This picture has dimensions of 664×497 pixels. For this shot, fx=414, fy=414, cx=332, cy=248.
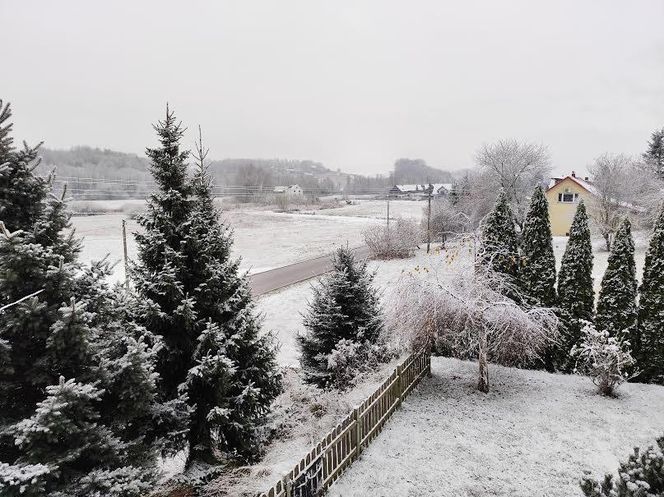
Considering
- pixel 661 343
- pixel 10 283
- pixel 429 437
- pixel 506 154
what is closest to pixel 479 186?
pixel 506 154

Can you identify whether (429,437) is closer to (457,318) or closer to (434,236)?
(457,318)

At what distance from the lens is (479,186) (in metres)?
41.0

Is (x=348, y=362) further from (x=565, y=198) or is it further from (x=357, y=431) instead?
(x=565, y=198)

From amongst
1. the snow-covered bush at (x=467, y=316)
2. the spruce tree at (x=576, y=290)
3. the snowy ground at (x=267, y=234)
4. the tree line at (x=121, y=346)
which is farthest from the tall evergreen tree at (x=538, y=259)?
the snowy ground at (x=267, y=234)

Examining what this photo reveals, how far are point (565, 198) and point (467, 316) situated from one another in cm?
3773

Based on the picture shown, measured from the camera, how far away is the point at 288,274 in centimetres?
3209

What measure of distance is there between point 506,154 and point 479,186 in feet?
14.8

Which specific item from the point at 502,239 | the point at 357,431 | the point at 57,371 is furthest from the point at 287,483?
the point at 502,239

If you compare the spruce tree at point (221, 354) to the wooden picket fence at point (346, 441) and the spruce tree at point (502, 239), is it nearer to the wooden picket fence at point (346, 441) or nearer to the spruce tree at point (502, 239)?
the wooden picket fence at point (346, 441)

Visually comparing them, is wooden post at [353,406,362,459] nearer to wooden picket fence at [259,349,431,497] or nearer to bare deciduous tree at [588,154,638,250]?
wooden picket fence at [259,349,431,497]

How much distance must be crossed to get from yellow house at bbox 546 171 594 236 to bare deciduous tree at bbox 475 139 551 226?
4.12 metres

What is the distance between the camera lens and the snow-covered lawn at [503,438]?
7.50m

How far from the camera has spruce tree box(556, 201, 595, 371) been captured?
531 inches

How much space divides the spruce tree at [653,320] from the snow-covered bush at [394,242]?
77.6ft
